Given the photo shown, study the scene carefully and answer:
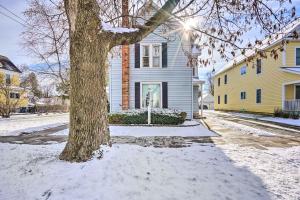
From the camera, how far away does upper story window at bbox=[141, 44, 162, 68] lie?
54.5 ft

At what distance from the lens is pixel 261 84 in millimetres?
24797

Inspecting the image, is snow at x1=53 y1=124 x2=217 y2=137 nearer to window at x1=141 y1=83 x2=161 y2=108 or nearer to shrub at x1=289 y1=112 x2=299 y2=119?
window at x1=141 y1=83 x2=161 y2=108

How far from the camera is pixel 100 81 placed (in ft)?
16.7

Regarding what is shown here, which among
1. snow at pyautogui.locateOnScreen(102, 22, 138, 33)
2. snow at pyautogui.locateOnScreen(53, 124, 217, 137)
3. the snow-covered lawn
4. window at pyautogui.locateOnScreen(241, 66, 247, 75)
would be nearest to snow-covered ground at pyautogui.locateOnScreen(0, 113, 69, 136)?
snow at pyautogui.locateOnScreen(53, 124, 217, 137)

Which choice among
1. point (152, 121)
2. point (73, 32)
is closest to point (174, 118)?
point (152, 121)

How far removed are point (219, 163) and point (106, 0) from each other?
553 cm

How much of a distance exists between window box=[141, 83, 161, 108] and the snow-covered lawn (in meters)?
10.5

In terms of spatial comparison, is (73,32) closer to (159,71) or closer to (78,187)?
(78,187)

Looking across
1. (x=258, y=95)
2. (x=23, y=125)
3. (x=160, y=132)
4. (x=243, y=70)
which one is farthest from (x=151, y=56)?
(x=243, y=70)

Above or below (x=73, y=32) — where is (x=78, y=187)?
below

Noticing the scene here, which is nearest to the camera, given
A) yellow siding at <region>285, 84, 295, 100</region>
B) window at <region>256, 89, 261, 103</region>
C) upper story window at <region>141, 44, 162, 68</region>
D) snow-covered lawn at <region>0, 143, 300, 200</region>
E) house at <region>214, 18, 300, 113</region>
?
snow-covered lawn at <region>0, 143, 300, 200</region>

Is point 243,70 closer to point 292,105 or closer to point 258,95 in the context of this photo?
point 258,95

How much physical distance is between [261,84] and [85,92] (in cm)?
2305

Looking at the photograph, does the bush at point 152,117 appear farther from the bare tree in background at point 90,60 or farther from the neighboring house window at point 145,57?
the bare tree in background at point 90,60
